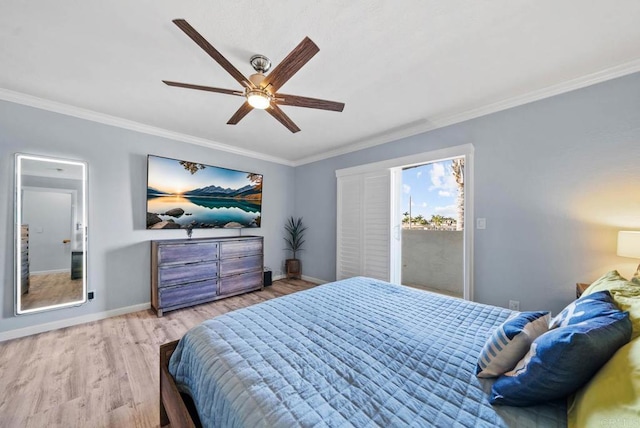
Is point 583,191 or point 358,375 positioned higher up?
point 583,191

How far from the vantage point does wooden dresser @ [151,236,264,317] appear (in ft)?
9.87

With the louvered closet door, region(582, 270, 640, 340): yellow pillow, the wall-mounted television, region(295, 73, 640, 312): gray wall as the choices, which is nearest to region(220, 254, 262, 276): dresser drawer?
the wall-mounted television

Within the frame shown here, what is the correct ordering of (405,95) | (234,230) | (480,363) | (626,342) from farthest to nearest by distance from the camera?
(234,230), (405,95), (480,363), (626,342)

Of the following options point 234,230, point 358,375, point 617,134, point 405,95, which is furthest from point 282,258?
point 617,134

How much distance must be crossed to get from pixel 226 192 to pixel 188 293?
1631 mm

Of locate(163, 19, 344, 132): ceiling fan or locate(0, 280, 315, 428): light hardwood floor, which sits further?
locate(0, 280, 315, 428): light hardwood floor

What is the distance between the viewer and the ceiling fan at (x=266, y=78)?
1.33 meters

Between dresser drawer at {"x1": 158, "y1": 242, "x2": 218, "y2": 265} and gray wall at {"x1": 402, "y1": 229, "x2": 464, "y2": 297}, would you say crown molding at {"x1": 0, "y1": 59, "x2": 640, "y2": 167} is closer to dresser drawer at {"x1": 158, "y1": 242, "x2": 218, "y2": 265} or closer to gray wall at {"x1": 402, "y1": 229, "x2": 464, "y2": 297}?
dresser drawer at {"x1": 158, "y1": 242, "x2": 218, "y2": 265}

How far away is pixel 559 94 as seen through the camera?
218cm

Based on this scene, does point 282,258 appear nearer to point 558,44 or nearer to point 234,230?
point 234,230

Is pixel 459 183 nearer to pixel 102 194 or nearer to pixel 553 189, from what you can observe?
pixel 553 189

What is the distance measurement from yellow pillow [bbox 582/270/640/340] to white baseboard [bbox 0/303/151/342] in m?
4.27

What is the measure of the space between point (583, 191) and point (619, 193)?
0.66 feet

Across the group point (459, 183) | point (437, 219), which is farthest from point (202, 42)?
point (437, 219)
